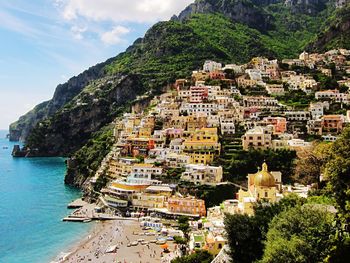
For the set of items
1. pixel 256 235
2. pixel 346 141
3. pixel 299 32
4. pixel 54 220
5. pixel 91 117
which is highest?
pixel 299 32

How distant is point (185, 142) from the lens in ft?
214

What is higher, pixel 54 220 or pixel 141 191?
pixel 141 191

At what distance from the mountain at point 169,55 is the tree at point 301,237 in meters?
89.6

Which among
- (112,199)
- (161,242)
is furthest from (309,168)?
(112,199)

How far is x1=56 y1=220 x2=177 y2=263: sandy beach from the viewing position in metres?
41.7

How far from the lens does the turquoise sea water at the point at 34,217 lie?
154 ft

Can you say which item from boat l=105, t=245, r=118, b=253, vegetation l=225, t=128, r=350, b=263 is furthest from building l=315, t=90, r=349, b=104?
vegetation l=225, t=128, r=350, b=263

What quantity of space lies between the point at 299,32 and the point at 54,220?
15420 centimetres

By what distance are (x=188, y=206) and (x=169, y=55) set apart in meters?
99.2

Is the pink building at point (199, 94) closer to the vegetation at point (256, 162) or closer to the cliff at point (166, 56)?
the vegetation at point (256, 162)

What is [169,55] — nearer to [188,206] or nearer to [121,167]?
[121,167]

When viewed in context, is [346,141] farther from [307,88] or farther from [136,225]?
[307,88]

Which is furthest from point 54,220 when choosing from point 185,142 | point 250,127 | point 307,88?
point 307,88

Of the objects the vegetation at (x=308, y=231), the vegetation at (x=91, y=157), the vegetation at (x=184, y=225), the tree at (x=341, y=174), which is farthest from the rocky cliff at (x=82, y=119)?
the tree at (x=341, y=174)
